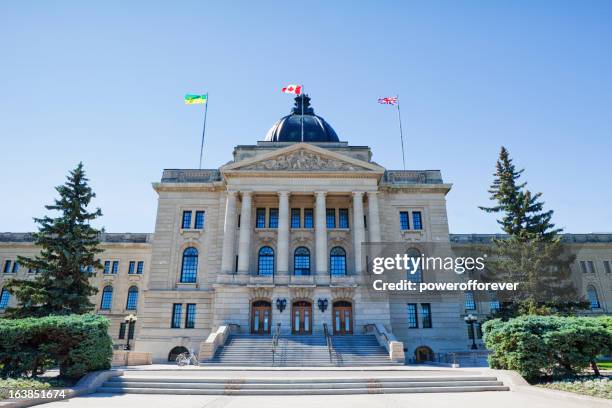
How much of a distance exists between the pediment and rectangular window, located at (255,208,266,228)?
14.6 feet

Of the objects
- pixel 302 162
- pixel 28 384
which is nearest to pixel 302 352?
pixel 28 384

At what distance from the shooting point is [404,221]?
1559 inches

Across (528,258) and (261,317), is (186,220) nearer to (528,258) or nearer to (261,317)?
(261,317)

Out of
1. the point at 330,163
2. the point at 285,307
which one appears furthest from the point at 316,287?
the point at 330,163

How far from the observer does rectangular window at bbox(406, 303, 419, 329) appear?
3588 cm

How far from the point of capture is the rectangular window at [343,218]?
38.8 meters

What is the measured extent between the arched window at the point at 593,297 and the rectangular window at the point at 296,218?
41663 mm

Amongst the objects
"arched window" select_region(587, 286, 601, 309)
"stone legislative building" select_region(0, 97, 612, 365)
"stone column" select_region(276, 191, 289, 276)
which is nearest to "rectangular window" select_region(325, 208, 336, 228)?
"stone legislative building" select_region(0, 97, 612, 365)

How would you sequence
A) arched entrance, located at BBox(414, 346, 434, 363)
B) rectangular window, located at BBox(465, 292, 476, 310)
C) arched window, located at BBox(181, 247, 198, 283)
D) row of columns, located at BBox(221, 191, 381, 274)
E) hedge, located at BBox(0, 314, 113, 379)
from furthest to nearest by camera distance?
rectangular window, located at BBox(465, 292, 476, 310) → arched window, located at BBox(181, 247, 198, 283) → arched entrance, located at BBox(414, 346, 434, 363) → row of columns, located at BBox(221, 191, 381, 274) → hedge, located at BBox(0, 314, 113, 379)

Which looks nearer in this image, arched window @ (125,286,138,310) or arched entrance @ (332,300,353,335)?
arched entrance @ (332,300,353,335)

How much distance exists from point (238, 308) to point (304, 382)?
16.5 metres

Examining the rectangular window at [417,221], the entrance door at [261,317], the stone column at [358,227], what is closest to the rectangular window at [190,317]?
the entrance door at [261,317]

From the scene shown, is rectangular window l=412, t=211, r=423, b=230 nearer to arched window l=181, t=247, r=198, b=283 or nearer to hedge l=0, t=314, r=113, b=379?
arched window l=181, t=247, r=198, b=283

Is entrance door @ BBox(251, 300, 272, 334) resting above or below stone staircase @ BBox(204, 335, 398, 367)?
above
